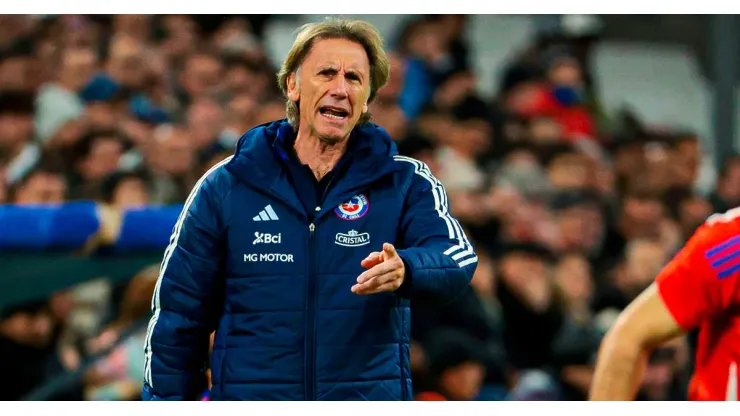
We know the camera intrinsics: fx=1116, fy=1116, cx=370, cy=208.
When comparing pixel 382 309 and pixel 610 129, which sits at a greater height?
pixel 610 129

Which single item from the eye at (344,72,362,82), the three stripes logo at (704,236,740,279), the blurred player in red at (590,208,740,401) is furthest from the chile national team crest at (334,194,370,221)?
the three stripes logo at (704,236,740,279)

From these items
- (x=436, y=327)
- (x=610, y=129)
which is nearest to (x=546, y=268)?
(x=436, y=327)

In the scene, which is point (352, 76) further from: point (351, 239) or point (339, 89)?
point (351, 239)

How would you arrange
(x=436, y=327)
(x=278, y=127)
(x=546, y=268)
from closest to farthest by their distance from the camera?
(x=278, y=127)
(x=436, y=327)
(x=546, y=268)

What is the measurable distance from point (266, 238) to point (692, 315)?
109cm

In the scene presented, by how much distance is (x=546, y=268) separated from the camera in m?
6.43

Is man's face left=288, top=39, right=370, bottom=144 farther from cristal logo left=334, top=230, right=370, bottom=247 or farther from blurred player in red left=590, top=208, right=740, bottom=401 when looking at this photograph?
blurred player in red left=590, top=208, right=740, bottom=401

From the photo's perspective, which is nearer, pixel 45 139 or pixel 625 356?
pixel 625 356

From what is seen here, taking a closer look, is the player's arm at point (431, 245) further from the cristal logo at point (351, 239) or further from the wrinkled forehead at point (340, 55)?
the wrinkled forehead at point (340, 55)

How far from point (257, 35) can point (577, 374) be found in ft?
12.2

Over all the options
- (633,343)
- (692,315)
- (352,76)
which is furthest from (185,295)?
(692,315)

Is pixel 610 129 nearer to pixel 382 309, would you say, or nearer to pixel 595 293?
pixel 595 293

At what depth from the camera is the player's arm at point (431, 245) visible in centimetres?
280

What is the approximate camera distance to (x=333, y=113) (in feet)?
10.1
